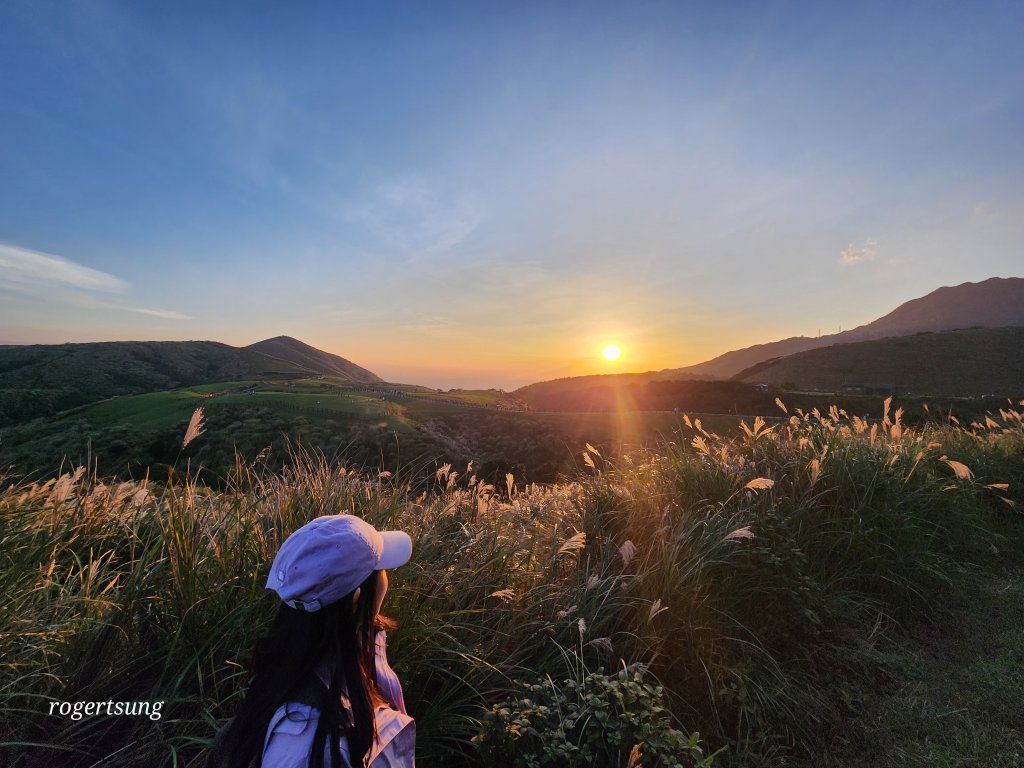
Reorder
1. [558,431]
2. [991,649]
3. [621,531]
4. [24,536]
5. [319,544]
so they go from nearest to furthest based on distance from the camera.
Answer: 1. [319,544]
2. [24,536]
3. [991,649]
4. [621,531]
5. [558,431]

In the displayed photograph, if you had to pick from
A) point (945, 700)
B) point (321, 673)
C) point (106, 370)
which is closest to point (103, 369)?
point (106, 370)

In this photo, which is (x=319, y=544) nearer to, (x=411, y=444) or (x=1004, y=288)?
(x=411, y=444)

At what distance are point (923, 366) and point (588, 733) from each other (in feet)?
290

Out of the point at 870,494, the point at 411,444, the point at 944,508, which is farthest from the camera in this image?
the point at 411,444

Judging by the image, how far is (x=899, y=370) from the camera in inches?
2751

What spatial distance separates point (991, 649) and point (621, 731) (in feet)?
12.6

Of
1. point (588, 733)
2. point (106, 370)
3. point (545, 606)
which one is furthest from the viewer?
point (106, 370)

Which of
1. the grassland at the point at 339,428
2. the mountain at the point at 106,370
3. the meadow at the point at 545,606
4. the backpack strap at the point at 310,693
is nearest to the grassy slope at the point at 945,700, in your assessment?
A: the meadow at the point at 545,606

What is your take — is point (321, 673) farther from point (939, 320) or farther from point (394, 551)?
point (939, 320)

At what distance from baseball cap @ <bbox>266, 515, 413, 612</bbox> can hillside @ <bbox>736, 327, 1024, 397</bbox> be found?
3010 inches

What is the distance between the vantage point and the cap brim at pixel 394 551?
1.90 metres

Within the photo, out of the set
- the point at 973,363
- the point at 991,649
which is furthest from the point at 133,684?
the point at 973,363

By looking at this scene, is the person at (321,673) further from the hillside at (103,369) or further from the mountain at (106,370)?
the hillside at (103,369)

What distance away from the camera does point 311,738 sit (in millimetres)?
1494
